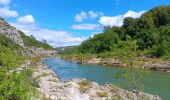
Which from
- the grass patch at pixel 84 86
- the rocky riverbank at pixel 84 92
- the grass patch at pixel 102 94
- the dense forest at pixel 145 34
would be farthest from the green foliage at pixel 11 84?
the dense forest at pixel 145 34

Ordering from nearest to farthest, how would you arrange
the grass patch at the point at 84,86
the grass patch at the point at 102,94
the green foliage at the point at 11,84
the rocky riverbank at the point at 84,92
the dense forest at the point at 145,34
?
the green foliage at the point at 11,84 < the rocky riverbank at the point at 84,92 < the grass patch at the point at 102,94 < the grass patch at the point at 84,86 < the dense forest at the point at 145,34

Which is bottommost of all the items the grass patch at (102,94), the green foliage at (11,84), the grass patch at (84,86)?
the grass patch at (102,94)

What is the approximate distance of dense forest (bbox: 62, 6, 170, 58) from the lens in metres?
120

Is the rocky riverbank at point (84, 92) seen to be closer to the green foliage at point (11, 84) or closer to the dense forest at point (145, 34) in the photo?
the green foliage at point (11, 84)

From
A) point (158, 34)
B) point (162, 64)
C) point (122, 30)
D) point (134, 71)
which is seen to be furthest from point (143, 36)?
point (134, 71)

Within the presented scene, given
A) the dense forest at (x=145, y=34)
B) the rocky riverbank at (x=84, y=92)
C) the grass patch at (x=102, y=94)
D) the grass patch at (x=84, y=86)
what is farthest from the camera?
the dense forest at (x=145, y=34)

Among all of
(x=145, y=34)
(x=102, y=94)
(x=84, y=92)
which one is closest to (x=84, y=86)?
(x=84, y=92)

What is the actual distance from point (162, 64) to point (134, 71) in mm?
67386

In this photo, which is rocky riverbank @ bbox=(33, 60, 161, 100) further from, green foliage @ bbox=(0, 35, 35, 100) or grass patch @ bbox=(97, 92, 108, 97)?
green foliage @ bbox=(0, 35, 35, 100)

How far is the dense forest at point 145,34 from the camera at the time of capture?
120 metres

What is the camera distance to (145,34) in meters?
135

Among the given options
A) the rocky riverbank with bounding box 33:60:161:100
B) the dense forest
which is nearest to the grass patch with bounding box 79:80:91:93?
the rocky riverbank with bounding box 33:60:161:100

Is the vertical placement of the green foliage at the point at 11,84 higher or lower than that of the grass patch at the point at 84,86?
higher

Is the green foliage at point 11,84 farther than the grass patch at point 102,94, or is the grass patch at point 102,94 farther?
the grass patch at point 102,94
